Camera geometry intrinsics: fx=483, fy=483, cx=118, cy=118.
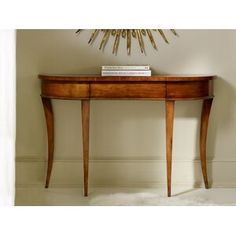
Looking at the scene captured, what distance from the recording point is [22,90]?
3.18m

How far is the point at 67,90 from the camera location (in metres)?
2.83

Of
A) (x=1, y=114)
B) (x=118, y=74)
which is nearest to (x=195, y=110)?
(x=118, y=74)

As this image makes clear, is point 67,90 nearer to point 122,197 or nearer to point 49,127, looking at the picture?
point 49,127

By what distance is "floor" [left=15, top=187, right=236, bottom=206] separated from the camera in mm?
2840

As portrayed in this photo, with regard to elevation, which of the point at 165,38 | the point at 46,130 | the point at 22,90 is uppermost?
the point at 165,38

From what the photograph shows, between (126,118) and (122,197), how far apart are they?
1.78 ft

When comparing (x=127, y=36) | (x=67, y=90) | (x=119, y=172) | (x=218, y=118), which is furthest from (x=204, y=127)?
(x=67, y=90)

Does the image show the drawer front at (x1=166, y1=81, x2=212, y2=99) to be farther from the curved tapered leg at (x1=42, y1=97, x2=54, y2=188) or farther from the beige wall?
the curved tapered leg at (x1=42, y1=97, x2=54, y2=188)

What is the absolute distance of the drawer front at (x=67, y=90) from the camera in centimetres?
281

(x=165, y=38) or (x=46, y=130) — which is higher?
(x=165, y=38)

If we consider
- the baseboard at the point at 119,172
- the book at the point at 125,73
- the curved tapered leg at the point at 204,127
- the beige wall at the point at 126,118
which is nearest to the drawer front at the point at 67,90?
the book at the point at 125,73
